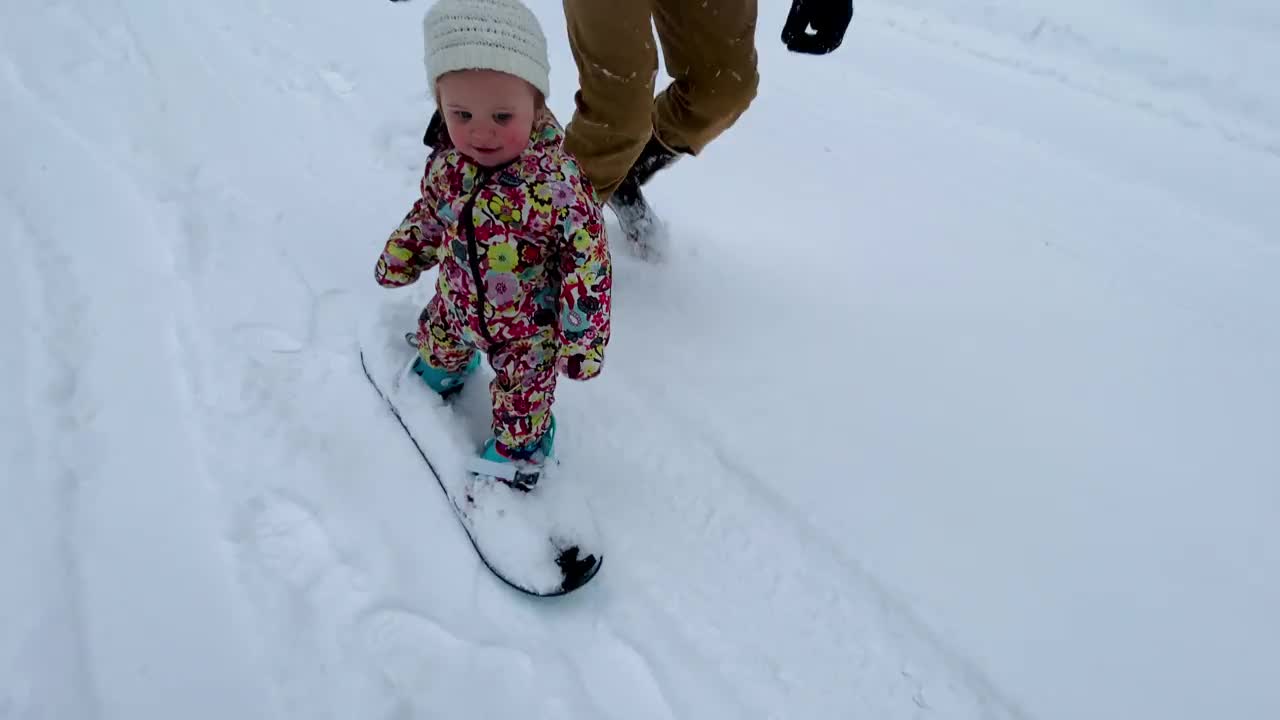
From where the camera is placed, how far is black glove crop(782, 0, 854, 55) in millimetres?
1655

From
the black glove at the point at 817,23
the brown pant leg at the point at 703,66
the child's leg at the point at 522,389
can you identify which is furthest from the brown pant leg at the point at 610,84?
the child's leg at the point at 522,389

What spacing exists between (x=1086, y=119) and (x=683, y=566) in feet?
9.61

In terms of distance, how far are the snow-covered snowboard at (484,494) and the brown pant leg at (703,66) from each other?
0.86m

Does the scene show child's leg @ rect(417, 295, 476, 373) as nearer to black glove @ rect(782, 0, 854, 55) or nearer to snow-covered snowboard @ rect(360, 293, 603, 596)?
snow-covered snowboard @ rect(360, 293, 603, 596)

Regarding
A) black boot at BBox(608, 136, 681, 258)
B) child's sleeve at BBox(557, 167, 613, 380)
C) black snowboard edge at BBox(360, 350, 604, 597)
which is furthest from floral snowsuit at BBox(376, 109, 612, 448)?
black boot at BBox(608, 136, 681, 258)

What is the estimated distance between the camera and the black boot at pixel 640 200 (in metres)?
2.00

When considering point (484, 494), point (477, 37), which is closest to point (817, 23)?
point (477, 37)

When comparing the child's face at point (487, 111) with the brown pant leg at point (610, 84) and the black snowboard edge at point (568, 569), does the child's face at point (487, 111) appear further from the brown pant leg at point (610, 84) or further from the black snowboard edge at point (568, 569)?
the black snowboard edge at point (568, 569)

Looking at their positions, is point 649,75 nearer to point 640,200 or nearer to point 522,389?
point 640,200

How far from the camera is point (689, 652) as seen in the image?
1.30 m

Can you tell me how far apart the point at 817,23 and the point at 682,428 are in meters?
1.05

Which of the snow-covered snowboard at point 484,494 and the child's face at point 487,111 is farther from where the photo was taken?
the snow-covered snowboard at point 484,494

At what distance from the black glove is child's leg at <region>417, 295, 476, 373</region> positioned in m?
1.04

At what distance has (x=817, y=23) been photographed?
5.54 feet
